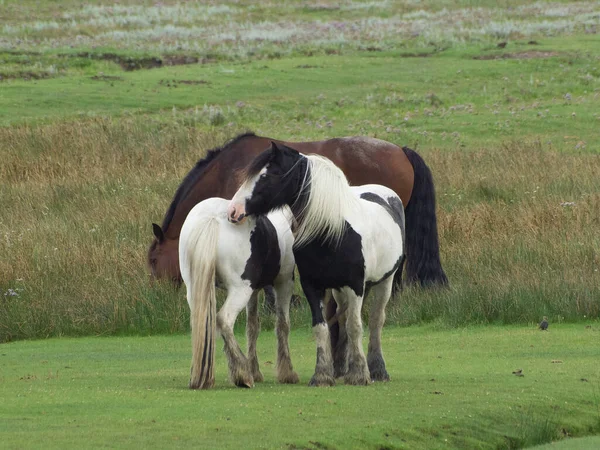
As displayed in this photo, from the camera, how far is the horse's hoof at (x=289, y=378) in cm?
1027

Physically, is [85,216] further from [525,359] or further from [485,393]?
[485,393]

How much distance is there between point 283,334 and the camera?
1031 cm

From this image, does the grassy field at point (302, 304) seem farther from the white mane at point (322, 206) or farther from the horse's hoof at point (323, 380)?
the white mane at point (322, 206)

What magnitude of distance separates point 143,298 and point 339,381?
212 inches

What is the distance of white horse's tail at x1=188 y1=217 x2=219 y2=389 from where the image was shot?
959 centimetres

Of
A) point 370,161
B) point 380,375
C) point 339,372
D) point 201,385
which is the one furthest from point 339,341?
point 370,161

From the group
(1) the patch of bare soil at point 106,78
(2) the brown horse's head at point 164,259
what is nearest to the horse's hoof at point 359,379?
(2) the brown horse's head at point 164,259

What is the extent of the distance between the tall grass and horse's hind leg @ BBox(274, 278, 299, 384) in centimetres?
465

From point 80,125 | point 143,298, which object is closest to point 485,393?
point 143,298

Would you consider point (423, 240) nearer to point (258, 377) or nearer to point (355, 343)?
point (258, 377)

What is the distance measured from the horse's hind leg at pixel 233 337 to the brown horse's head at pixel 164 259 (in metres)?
5.26

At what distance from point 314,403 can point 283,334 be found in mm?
1447

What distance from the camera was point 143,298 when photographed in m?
15.2

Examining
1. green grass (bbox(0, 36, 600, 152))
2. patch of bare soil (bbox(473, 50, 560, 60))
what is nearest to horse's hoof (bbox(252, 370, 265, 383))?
green grass (bbox(0, 36, 600, 152))
